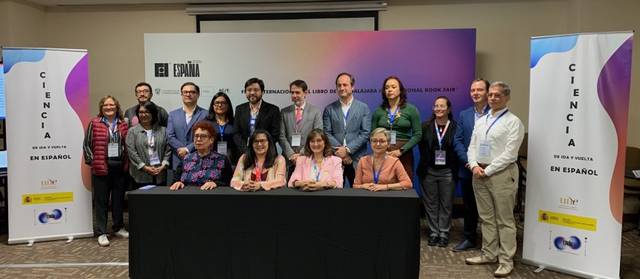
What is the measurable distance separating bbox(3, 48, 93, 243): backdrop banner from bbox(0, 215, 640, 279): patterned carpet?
21cm

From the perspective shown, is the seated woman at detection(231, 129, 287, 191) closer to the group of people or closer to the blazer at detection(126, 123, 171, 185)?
the group of people

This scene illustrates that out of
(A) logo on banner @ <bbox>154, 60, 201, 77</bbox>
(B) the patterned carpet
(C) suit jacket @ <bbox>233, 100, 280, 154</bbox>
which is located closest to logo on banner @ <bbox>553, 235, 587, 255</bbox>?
(B) the patterned carpet

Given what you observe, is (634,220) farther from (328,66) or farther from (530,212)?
(328,66)

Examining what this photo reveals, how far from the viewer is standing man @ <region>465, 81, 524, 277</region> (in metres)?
3.10

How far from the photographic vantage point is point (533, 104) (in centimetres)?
331

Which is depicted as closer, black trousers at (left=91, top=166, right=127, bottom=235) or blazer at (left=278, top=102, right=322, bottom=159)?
blazer at (left=278, top=102, right=322, bottom=159)

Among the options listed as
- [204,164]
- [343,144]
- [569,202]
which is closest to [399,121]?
[343,144]

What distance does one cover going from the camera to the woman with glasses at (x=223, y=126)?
379 cm

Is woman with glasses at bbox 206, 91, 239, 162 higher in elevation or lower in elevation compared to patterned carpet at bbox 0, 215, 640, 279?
higher

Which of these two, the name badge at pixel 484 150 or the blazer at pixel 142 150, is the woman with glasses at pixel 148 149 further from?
the name badge at pixel 484 150

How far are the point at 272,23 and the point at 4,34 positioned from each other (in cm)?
297

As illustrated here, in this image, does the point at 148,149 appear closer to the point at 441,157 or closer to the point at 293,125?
the point at 293,125

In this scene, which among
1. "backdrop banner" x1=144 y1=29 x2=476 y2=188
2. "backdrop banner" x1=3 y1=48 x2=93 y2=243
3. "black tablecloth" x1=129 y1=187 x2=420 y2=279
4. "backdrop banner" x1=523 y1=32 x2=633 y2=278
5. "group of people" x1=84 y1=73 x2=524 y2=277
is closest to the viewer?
"black tablecloth" x1=129 y1=187 x2=420 y2=279

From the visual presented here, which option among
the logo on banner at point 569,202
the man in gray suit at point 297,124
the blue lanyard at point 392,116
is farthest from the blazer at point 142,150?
the logo on banner at point 569,202
